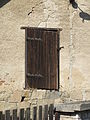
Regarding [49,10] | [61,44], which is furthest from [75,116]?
[49,10]

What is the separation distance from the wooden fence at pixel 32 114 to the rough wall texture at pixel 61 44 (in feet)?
11.8

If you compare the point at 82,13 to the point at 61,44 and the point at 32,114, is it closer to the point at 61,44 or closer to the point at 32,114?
the point at 61,44

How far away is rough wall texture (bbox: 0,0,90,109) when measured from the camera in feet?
32.3

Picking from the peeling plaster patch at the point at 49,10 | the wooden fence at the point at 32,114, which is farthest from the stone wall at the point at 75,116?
the peeling plaster patch at the point at 49,10

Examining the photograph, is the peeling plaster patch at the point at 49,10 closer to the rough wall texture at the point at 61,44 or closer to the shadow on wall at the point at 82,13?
the rough wall texture at the point at 61,44

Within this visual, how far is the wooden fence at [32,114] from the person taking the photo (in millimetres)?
5716

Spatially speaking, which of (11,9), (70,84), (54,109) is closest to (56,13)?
(11,9)

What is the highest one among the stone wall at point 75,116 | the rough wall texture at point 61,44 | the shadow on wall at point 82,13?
the shadow on wall at point 82,13

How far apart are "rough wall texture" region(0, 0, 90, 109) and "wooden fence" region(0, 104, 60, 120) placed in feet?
11.8

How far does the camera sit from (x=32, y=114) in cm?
605

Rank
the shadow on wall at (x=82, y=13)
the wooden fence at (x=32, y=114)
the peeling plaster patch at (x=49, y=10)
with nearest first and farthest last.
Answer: the wooden fence at (x=32, y=114)
the peeling plaster patch at (x=49, y=10)
the shadow on wall at (x=82, y=13)

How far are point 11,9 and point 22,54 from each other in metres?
1.38

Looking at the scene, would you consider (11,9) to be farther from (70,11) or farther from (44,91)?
(44,91)

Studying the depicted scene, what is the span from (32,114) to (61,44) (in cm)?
448
